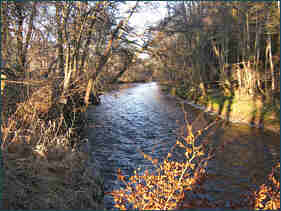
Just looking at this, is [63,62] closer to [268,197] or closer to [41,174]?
[41,174]

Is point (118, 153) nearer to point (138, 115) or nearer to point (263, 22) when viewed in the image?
point (138, 115)

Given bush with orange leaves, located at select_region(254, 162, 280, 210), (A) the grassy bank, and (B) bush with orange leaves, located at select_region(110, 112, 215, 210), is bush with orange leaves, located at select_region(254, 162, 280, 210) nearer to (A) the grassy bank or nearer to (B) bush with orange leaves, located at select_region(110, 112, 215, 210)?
(B) bush with orange leaves, located at select_region(110, 112, 215, 210)

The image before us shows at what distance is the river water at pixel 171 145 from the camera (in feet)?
24.0

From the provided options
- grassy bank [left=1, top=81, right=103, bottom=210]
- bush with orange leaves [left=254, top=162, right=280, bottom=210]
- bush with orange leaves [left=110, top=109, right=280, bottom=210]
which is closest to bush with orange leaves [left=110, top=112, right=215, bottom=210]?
bush with orange leaves [left=110, top=109, right=280, bottom=210]

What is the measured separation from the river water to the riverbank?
1.01 m

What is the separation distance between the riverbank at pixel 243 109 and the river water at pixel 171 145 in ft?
3.31

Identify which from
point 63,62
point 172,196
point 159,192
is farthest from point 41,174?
point 63,62

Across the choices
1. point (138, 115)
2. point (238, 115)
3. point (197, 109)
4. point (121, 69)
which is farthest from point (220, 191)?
point (197, 109)

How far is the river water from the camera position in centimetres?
732

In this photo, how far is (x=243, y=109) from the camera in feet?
54.2

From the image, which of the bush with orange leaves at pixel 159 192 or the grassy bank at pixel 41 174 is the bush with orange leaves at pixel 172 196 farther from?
the grassy bank at pixel 41 174

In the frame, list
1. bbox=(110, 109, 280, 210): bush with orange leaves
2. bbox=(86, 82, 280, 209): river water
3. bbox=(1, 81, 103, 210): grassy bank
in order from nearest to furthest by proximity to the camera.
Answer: bbox=(1, 81, 103, 210): grassy bank
bbox=(110, 109, 280, 210): bush with orange leaves
bbox=(86, 82, 280, 209): river water

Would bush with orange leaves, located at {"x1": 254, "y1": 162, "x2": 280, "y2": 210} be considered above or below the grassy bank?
below

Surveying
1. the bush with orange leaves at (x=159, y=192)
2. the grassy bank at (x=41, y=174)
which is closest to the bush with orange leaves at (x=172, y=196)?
the bush with orange leaves at (x=159, y=192)
